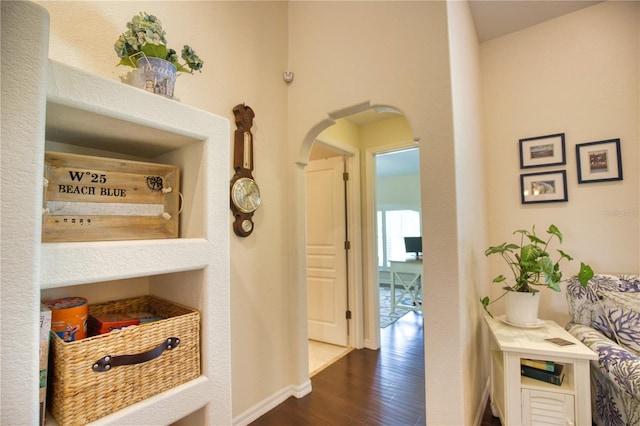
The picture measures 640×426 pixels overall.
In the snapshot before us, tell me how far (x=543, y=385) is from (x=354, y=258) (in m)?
1.92

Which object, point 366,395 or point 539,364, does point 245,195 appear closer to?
point 366,395

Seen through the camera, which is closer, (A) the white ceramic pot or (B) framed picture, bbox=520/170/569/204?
(A) the white ceramic pot

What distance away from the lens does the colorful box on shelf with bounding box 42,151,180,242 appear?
0.89 m

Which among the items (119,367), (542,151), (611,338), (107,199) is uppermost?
(542,151)

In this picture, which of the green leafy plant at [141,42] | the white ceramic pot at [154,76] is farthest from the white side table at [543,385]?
the green leafy plant at [141,42]

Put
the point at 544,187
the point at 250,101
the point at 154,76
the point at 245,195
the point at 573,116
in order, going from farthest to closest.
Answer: the point at 544,187 → the point at 573,116 → the point at 250,101 → the point at 245,195 → the point at 154,76

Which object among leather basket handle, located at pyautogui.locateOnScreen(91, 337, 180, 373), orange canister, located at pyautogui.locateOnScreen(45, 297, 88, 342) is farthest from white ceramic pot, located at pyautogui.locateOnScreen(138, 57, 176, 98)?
leather basket handle, located at pyautogui.locateOnScreen(91, 337, 180, 373)

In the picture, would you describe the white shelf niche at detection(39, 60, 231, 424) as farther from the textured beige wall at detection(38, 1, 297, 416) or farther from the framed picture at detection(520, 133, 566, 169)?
the framed picture at detection(520, 133, 566, 169)

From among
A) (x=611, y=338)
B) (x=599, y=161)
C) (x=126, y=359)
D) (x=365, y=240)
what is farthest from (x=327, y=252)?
(x=126, y=359)

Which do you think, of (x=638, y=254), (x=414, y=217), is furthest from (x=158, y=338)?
(x=414, y=217)

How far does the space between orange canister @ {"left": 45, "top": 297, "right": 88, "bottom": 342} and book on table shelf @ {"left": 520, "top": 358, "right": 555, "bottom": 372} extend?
2.17 metres

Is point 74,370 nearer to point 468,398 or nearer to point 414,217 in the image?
point 468,398

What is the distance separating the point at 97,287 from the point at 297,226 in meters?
1.34

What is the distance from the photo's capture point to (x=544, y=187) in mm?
2438
